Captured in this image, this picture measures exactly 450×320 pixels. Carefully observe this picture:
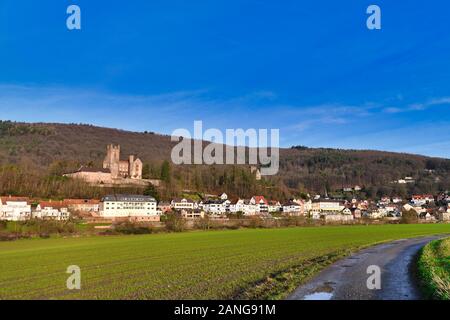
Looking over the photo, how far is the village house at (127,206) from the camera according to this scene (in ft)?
368

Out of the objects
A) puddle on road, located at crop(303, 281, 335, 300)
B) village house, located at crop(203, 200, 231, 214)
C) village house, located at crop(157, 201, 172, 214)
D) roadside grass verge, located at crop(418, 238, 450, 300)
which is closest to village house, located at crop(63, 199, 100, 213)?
village house, located at crop(157, 201, 172, 214)

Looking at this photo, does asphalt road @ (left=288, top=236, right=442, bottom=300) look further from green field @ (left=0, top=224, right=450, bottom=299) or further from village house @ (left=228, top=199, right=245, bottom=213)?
village house @ (left=228, top=199, right=245, bottom=213)

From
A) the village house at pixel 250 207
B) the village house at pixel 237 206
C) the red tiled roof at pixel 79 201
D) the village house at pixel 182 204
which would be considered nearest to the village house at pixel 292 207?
the village house at pixel 250 207

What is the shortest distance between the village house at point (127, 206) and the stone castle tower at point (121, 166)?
52.0m

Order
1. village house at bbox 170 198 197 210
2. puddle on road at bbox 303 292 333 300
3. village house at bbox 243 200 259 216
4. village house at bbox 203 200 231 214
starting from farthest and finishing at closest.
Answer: village house at bbox 243 200 259 216 → village house at bbox 203 200 231 214 → village house at bbox 170 198 197 210 → puddle on road at bbox 303 292 333 300

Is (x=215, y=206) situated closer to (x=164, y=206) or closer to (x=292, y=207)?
(x=164, y=206)

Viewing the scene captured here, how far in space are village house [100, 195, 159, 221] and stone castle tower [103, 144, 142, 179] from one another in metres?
52.0

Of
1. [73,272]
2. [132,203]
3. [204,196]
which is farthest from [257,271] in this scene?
[204,196]

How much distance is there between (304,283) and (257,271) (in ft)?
15.3

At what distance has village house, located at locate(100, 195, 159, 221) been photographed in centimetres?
11206

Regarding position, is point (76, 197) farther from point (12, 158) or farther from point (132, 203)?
point (12, 158)

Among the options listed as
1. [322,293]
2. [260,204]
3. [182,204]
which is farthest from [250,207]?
[322,293]

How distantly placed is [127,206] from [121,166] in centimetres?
7215
